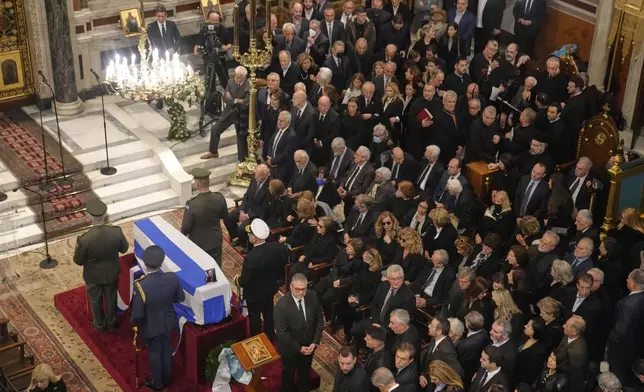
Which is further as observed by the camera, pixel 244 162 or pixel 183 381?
pixel 244 162

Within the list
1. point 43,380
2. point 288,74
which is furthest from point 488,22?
point 43,380

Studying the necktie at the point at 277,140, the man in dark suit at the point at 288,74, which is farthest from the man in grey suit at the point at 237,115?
the necktie at the point at 277,140

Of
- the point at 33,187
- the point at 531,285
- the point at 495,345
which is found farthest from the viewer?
the point at 33,187

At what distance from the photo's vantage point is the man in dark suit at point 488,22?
680 inches

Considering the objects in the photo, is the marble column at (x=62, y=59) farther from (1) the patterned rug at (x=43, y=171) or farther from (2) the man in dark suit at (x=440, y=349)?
(2) the man in dark suit at (x=440, y=349)

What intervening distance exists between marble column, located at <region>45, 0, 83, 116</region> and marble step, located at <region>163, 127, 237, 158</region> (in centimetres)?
178

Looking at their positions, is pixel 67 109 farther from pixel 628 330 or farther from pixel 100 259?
pixel 628 330

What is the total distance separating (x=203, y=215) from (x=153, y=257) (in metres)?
1.78

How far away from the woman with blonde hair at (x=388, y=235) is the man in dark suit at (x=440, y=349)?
1.97 meters

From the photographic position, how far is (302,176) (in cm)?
1330

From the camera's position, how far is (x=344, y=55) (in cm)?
1603

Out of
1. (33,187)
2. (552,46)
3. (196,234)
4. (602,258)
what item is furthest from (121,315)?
(552,46)

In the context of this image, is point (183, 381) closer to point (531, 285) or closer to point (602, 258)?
point (531, 285)

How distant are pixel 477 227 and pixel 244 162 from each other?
439 cm
